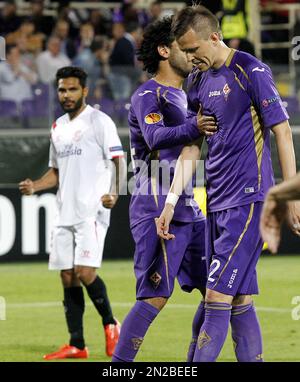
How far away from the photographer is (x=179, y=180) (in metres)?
6.10

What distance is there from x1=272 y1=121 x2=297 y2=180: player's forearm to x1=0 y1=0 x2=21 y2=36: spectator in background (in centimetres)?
1203

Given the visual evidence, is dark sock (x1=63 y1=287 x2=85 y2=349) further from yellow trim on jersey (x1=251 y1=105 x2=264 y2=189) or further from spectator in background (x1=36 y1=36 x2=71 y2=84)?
spectator in background (x1=36 y1=36 x2=71 y2=84)

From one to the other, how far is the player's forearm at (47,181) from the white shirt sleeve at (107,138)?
47cm

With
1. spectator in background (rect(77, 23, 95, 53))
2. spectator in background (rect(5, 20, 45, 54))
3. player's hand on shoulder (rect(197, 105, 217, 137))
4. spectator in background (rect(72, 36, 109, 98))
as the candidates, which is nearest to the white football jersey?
player's hand on shoulder (rect(197, 105, 217, 137))

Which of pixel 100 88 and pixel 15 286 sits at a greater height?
pixel 100 88

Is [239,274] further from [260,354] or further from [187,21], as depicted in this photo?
[187,21]

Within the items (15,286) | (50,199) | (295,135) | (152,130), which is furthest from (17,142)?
(152,130)

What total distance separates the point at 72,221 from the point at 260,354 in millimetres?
2610

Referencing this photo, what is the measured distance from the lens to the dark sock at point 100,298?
794 cm

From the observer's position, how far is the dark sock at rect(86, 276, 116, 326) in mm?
7938

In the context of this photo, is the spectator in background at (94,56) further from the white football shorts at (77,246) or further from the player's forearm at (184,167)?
the player's forearm at (184,167)

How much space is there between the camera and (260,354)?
5918 mm

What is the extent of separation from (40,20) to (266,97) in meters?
12.2

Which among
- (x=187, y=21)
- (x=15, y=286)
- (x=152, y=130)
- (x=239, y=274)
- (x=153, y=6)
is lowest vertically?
(x=15, y=286)
